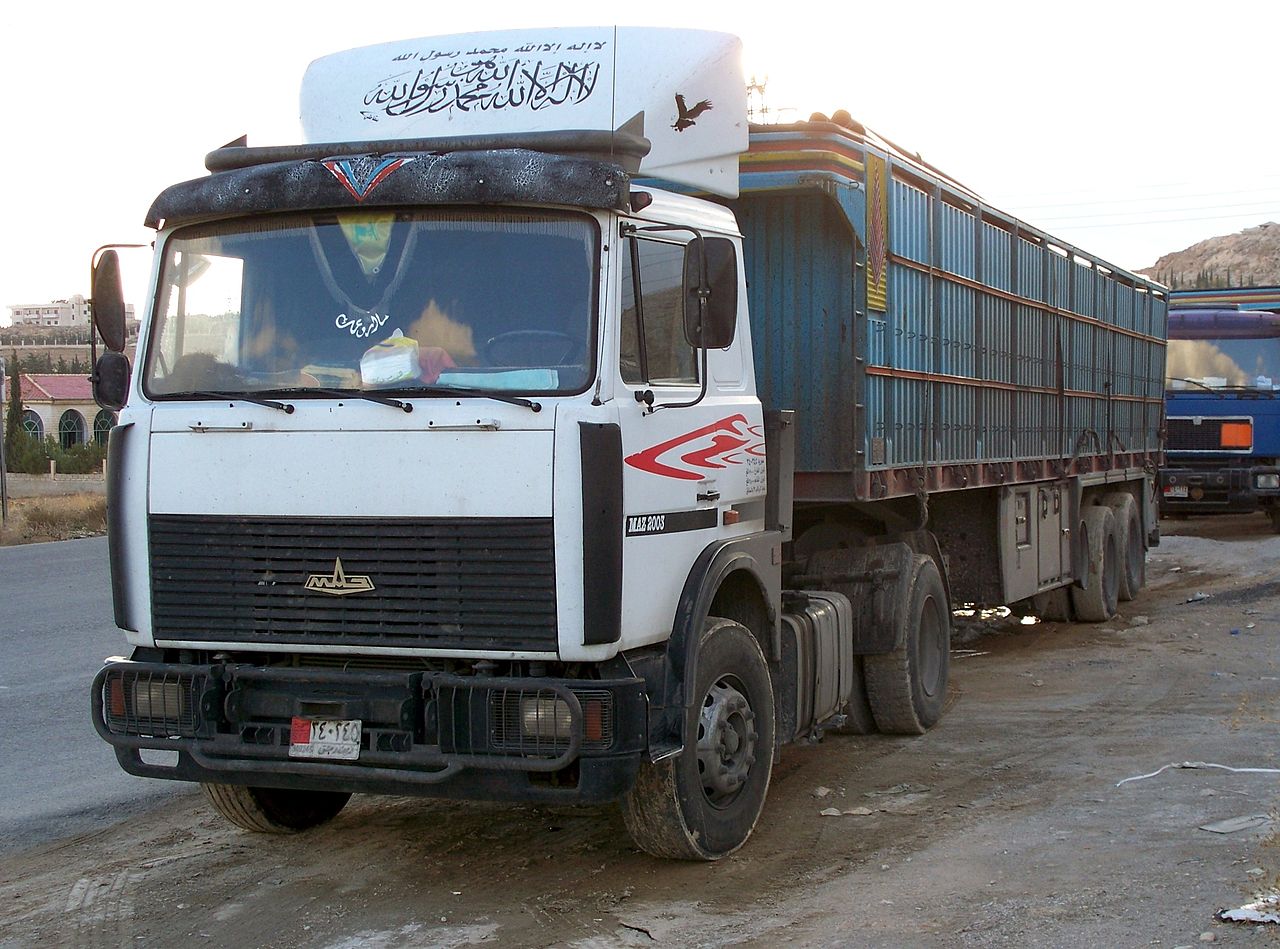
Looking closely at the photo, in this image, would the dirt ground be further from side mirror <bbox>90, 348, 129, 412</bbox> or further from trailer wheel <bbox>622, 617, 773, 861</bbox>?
side mirror <bbox>90, 348, 129, 412</bbox>

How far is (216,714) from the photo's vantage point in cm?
540

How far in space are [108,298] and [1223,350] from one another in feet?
→ 60.1

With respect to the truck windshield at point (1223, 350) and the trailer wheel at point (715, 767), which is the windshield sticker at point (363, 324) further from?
the truck windshield at point (1223, 350)

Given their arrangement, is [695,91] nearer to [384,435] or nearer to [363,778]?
[384,435]

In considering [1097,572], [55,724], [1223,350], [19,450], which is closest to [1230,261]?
[19,450]

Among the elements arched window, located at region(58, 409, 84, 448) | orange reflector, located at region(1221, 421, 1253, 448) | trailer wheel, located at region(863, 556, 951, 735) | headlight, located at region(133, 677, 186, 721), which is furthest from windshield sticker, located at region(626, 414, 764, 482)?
arched window, located at region(58, 409, 84, 448)

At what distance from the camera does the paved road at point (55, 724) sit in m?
6.92

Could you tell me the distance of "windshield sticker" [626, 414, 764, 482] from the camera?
5.48 meters

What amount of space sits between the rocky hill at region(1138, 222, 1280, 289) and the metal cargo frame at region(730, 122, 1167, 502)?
265 feet

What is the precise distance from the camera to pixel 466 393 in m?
5.18

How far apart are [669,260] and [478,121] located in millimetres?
1062

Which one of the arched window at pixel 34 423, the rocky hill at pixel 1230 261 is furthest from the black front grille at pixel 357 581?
the rocky hill at pixel 1230 261

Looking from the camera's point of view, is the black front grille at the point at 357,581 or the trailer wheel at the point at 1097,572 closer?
the black front grille at the point at 357,581

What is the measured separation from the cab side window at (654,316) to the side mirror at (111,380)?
2.07 meters
